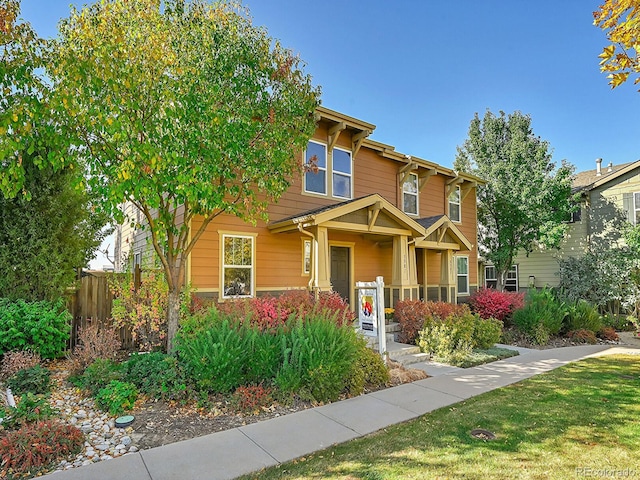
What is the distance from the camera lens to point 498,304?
477 inches

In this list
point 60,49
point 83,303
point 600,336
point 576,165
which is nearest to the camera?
point 60,49

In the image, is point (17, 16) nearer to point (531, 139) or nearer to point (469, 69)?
point (469, 69)

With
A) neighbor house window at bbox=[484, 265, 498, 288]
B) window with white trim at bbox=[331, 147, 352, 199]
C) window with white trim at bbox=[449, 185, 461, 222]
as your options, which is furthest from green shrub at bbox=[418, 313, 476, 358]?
neighbor house window at bbox=[484, 265, 498, 288]

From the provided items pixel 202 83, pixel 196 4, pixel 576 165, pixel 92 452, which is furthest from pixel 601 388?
pixel 576 165

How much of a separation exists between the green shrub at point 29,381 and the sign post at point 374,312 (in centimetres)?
536

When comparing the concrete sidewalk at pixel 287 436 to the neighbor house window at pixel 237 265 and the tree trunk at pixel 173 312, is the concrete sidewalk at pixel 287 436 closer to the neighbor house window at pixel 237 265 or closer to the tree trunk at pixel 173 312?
the tree trunk at pixel 173 312

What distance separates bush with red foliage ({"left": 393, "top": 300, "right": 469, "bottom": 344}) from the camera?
31.1ft

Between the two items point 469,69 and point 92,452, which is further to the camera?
point 469,69

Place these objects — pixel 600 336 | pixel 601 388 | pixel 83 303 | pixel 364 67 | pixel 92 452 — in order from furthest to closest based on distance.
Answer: pixel 364 67 → pixel 600 336 → pixel 83 303 → pixel 601 388 → pixel 92 452

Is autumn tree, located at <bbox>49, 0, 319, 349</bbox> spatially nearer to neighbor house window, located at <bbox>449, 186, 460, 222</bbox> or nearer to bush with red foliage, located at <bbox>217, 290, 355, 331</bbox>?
bush with red foliage, located at <bbox>217, 290, 355, 331</bbox>

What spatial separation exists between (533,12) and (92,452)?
41.0ft

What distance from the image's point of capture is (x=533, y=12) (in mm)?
9273

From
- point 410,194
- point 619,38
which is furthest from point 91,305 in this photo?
point 410,194

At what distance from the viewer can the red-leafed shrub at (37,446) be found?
3.47 metres
